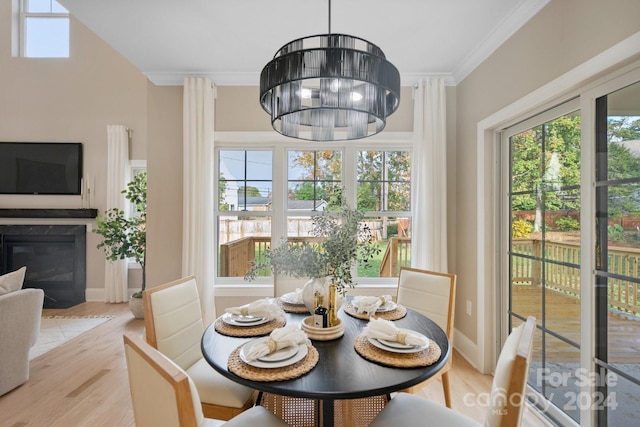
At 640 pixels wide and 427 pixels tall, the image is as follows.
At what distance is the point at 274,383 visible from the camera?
1.04 m

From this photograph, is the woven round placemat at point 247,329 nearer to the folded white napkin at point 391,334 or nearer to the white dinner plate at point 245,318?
the white dinner plate at point 245,318

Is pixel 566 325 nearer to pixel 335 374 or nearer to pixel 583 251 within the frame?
pixel 583 251

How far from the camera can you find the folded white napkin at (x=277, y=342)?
1.16 metres

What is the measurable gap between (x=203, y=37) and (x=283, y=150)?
3.94 feet

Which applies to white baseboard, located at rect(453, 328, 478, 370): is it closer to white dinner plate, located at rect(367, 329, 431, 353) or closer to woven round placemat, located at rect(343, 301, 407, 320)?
woven round placemat, located at rect(343, 301, 407, 320)

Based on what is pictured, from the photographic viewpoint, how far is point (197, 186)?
A: 288 centimetres

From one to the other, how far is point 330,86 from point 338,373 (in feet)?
4.34

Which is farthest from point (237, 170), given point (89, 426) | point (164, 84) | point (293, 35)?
point (89, 426)

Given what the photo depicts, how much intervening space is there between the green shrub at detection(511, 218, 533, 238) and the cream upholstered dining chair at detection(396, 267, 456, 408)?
731 millimetres

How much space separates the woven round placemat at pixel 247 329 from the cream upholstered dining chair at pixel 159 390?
52 centimetres

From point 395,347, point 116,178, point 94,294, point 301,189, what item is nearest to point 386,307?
point 395,347

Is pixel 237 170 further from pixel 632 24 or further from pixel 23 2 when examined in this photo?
pixel 23 2

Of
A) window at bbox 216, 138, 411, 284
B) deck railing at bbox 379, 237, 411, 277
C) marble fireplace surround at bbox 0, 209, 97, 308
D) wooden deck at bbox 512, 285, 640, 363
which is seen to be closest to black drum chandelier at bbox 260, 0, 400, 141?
window at bbox 216, 138, 411, 284

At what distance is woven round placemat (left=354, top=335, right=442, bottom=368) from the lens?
115cm
